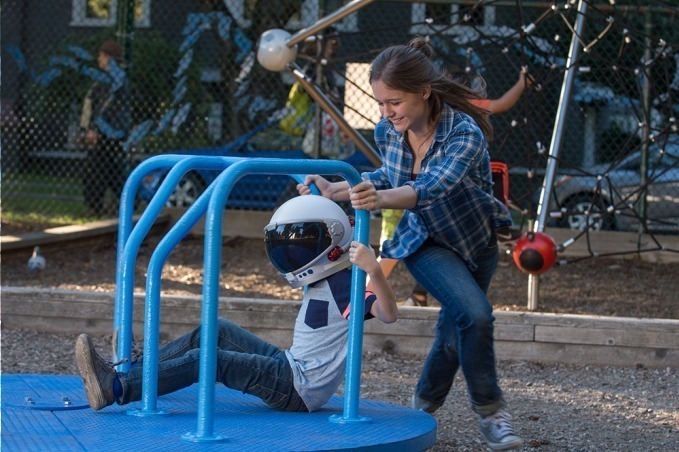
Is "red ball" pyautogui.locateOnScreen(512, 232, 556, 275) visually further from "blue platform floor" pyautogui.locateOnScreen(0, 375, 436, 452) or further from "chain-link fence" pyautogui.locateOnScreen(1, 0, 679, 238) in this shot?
"blue platform floor" pyautogui.locateOnScreen(0, 375, 436, 452)

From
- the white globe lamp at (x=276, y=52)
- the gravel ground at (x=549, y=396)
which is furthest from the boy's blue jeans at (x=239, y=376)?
the white globe lamp at (x=276, y=52)

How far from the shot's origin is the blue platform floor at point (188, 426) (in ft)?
10.2

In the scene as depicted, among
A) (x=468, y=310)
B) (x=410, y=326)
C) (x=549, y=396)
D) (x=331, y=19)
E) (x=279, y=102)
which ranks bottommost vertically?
(x=549, y=396)

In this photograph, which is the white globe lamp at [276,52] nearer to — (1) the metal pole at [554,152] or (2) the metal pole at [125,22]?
(1) the metal pole at [554,152]

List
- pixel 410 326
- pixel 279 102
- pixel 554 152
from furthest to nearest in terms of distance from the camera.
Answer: pixel 279 102 → pixel 554 152 → pixel 410 326

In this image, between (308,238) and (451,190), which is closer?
(308,238)

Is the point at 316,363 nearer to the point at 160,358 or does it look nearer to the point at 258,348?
the point at 258,348

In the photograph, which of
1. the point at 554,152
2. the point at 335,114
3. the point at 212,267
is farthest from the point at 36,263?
the point at 212,267

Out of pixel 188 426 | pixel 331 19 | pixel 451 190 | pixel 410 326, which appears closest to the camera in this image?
pixel 188 426

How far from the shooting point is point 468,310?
3.62 metres

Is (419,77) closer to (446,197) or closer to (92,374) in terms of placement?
(446,197)

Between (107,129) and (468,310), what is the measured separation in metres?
Result: 6.89

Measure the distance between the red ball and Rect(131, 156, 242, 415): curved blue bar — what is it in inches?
123

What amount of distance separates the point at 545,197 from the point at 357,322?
11.2ft
